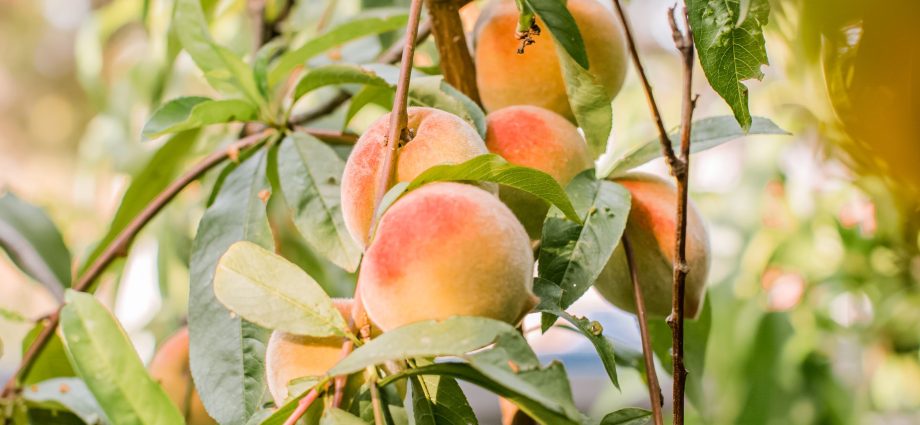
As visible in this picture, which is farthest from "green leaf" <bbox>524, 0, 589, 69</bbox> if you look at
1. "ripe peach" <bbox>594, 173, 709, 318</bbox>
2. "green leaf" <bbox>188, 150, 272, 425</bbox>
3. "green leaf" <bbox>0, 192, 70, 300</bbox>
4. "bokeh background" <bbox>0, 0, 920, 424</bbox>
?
"green leaf" <bbox>0, 192, 70, 300</bbox>

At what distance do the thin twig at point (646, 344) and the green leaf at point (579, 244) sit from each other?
4cm

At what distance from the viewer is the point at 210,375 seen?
443 mm

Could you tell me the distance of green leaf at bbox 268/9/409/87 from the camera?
57cm

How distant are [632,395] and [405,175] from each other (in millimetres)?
800

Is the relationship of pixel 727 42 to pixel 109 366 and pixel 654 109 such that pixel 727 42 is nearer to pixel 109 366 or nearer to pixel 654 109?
pixel 654 109

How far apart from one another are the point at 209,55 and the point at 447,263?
30cm

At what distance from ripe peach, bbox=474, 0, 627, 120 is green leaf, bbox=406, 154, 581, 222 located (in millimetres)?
140

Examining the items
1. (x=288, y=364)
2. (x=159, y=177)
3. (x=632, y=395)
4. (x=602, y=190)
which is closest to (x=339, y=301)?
(x=288, y=364)

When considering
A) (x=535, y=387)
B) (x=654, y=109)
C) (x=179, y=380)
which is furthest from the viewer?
(x=179, y=380)

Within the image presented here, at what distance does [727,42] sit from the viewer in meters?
0.36

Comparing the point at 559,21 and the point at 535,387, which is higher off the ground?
the point at 559,21

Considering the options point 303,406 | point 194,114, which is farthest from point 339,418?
point 194,114

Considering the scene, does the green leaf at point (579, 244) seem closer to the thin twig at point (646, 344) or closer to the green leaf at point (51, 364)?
the thin twig at point (646, 344)

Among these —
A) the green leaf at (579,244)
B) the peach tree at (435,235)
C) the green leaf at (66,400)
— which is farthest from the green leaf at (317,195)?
the green leaf at (66,400)
